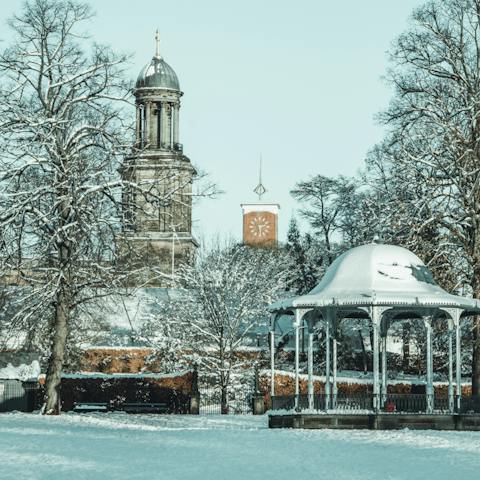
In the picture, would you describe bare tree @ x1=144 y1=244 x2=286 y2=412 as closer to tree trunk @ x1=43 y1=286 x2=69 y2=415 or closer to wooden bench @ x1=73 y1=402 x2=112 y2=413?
wooden bench @ x1=73 y1=402 x2=112 y2=413

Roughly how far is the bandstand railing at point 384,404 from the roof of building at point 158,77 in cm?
7069

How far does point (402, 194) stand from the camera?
4012 centimetres

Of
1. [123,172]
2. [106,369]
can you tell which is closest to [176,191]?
[123,172]

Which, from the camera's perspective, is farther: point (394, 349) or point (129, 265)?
point (394, 349)

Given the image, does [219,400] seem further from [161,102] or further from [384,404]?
[161,102]

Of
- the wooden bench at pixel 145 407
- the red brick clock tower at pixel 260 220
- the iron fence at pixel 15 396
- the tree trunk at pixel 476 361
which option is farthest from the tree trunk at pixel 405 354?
the red brick clock tower at pixel 260 220

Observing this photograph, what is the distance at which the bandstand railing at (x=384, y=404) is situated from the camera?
33.6m

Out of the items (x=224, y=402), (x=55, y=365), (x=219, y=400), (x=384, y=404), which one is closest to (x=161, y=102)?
(x=219, y=400)

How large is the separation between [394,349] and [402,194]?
3848 centimetres

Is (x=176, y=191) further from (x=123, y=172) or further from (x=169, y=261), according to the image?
(x=169, y=261)

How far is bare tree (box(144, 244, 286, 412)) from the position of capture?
56219 mm

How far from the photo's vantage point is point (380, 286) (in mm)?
34188

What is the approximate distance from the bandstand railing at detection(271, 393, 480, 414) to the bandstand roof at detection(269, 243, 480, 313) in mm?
2645

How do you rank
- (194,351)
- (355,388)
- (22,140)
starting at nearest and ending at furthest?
(22,140), (355,388), (194,351)
